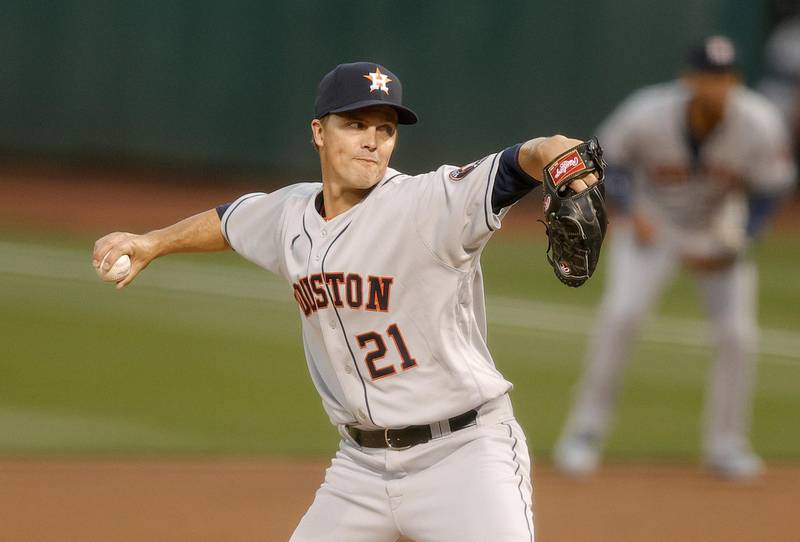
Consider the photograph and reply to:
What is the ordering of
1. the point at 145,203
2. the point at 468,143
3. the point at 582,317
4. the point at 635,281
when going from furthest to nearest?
the point at 468,143, the point at 145,203, the point at 582,317, the point at 635,281

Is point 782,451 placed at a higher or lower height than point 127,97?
lower

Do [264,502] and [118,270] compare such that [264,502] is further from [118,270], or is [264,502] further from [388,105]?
[388,105]

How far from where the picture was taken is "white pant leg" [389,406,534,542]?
13.3 feet

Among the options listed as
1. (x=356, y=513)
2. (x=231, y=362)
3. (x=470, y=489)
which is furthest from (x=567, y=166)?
(x=231, y=362)

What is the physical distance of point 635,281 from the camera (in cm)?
792

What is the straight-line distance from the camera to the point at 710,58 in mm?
7648

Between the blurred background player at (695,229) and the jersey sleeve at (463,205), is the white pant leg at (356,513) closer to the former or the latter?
the jersey sleeve at (463,205)

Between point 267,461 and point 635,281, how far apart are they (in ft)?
7.78

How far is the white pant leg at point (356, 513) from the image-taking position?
14.3 feet

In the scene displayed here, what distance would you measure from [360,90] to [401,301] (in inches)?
25.9

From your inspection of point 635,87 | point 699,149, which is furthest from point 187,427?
point 635,87

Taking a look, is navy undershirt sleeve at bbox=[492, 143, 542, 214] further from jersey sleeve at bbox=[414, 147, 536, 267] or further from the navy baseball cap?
the navy baseball cap

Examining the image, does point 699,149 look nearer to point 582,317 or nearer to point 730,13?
point 582,317

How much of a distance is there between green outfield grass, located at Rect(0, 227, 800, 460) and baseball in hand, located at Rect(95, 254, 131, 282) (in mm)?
3893
